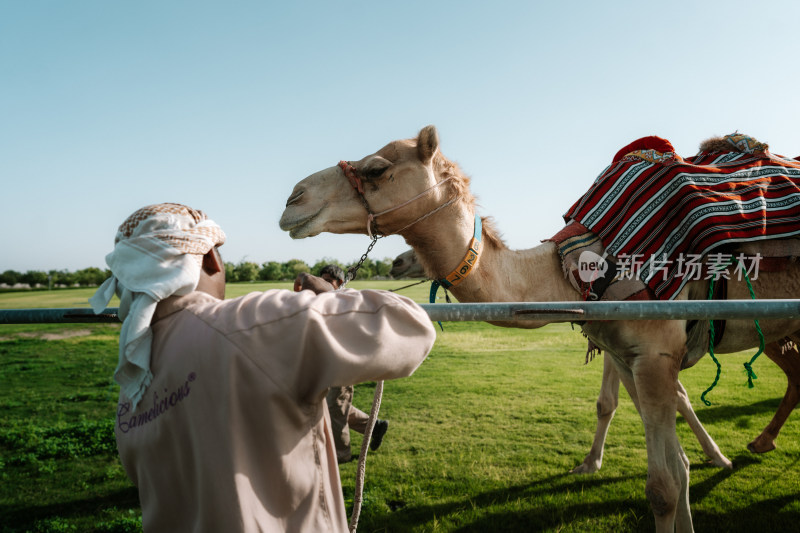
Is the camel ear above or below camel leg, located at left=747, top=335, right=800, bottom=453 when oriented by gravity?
above

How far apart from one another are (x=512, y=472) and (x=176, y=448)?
14.0ft

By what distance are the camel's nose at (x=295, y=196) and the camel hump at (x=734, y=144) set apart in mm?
3165

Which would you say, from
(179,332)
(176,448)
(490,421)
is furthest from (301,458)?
(490,421)

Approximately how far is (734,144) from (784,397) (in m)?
3.02

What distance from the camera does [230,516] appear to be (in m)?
1.18

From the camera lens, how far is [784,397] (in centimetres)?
511

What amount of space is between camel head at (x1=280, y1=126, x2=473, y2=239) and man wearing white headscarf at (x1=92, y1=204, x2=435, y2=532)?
1547 millimetres

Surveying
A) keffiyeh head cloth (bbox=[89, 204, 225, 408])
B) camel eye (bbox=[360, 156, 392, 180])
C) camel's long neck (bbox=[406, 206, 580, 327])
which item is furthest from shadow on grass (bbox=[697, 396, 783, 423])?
keffiyeh head cloth (bbox=[89, 204, 225, 408])

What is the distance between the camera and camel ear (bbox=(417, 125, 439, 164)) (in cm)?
287

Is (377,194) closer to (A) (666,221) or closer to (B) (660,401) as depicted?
(A) (666,221)

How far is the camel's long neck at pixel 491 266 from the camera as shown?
2961 millimetres

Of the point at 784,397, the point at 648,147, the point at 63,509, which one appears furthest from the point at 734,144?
the point at 63,509

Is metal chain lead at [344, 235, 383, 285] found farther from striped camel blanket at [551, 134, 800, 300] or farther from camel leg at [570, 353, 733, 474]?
camel leg at [570, 353, 733, 474]

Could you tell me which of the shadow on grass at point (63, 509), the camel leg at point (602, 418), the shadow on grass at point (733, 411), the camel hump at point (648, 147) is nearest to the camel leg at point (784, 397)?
the shadow on grass at point (733, 411)
